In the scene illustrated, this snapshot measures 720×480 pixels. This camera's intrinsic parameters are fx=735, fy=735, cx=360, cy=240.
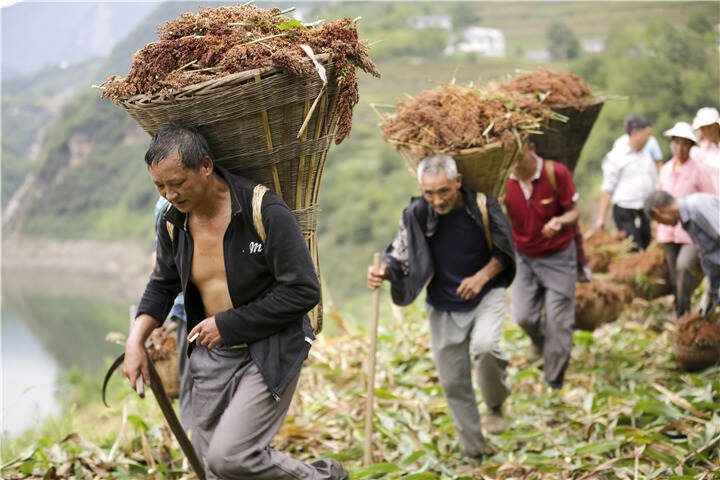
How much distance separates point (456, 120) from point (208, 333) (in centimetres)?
237

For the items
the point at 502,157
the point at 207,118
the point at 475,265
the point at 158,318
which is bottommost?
the point at 475,265

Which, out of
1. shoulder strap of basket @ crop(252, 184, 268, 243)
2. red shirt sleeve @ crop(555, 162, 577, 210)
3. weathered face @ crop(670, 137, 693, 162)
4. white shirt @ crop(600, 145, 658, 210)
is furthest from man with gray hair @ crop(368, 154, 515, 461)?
white shirt @ crop(600, 145, 658, 210)

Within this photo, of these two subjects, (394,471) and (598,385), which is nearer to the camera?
(394,471)

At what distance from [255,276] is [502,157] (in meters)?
2.32

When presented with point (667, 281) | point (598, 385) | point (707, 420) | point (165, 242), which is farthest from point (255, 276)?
point (667, 281)

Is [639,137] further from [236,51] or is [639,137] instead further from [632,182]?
[236,51]

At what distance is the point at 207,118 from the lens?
3.12 metres

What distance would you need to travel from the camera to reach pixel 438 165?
457 cm

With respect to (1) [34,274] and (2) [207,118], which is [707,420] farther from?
(1) [34,274]

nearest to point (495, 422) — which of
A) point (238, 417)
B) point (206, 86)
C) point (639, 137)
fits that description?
point (238, 417)

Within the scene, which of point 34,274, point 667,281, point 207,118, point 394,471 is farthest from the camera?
point 34,274

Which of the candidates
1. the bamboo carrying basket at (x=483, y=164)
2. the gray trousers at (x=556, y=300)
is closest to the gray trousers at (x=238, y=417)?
the bamboo carrying basket at (x=483, y=164)

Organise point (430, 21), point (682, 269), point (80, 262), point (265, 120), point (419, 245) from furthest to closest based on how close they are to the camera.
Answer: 1. point (430, 21)
2. point (80, 262)
3. point (682, 269)
4. point (419, 245)
5. point (265, 120)

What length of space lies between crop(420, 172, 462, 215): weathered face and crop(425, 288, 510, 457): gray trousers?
2.36ft
